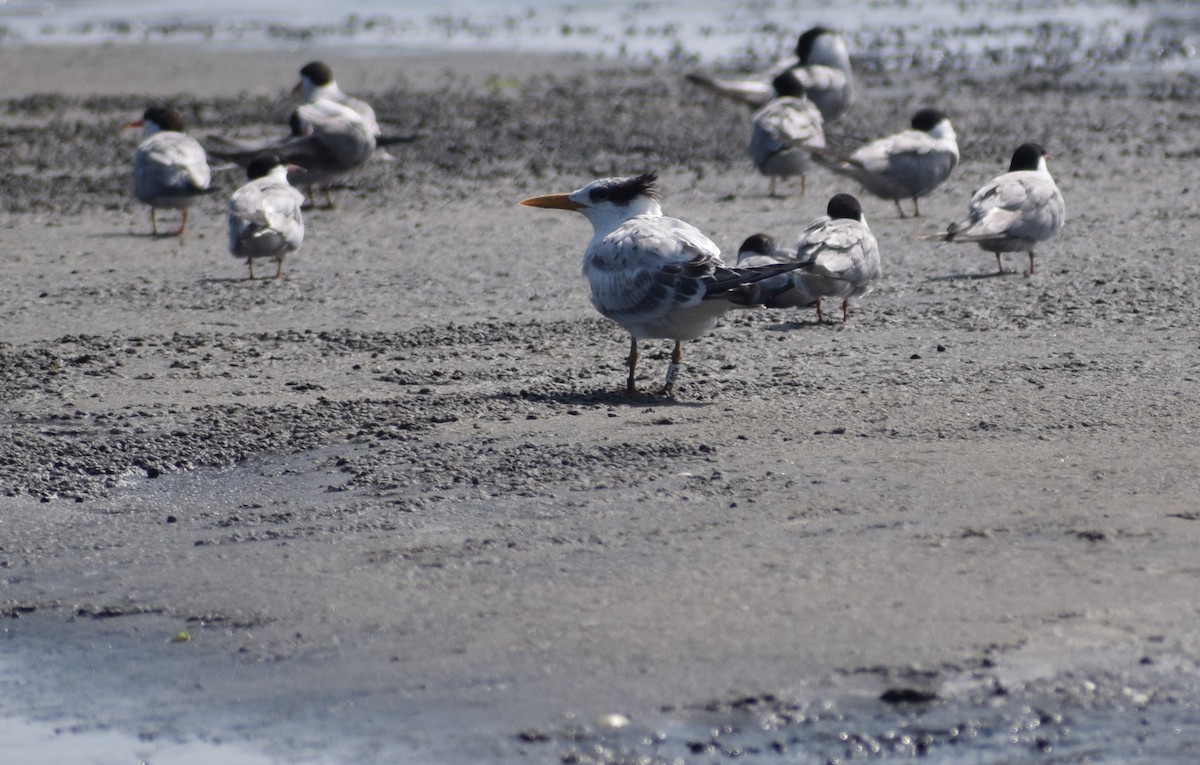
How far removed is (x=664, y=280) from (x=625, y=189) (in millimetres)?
676

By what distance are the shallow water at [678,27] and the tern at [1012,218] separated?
34.1 feet

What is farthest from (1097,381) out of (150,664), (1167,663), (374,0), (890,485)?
(374,0)

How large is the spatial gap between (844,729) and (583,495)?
1.74m

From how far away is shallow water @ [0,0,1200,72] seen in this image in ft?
66.7

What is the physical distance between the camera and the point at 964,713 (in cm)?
338

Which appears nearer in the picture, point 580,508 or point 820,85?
point 580,508

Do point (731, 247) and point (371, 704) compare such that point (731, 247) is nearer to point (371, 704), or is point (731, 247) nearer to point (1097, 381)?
point (1097, 381)

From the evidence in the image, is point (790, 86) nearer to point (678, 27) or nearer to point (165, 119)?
point (165, 119)

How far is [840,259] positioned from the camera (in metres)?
7.40

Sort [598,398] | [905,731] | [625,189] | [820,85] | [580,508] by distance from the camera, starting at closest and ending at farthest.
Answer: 1. [905,731]
2. [580,508]
3. [598,398]
4. [625,189]
5. [820,85]

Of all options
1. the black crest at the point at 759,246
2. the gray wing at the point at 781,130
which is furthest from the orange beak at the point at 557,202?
the gray wing at the point at 781,130

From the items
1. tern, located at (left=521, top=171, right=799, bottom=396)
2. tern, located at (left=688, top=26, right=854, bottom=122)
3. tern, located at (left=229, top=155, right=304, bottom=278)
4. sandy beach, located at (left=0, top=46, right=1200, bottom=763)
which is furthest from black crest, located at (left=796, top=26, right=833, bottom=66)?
tern, located at (left=521, top=171, right=799, bottom=396)

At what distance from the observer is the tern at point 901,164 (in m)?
10.5

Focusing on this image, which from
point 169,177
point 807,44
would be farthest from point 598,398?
point 807,44
